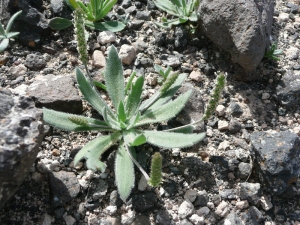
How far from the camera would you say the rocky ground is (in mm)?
2982

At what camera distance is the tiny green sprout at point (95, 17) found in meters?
3.89

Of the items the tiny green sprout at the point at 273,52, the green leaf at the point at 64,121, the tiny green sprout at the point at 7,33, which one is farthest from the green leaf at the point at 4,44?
the tiny green sprout at the point at 273,52

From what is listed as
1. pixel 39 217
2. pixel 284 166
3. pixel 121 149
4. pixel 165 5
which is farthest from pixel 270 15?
pixel 39 217

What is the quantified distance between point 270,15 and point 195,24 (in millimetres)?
736

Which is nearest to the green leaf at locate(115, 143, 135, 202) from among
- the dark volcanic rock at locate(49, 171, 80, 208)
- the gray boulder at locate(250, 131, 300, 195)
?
the dark volcanic rock at locate(49, 171, 80, 208)

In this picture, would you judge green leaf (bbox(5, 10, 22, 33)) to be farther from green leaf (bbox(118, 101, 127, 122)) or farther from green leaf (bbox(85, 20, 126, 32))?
green leaf (bbox(118, 101, 127, 122))

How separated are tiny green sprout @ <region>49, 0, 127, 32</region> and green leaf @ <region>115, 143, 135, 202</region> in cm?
141

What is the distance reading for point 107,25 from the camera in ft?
13.1

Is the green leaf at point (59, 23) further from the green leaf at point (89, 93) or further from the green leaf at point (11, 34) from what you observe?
the green leaf at point (89, 93)

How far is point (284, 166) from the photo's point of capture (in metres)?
3.05

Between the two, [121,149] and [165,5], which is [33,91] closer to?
[121,149]

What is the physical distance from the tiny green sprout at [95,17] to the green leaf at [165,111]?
1.08 metres

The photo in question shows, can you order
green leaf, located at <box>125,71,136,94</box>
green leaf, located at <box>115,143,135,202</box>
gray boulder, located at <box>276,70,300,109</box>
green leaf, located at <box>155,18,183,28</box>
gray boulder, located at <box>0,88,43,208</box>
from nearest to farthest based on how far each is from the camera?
gray boulder, located at <box>0,88,43,208</box> → green leaf, located at <box>115,143,135,202</box> → green leaf, located at <box>125,71,136,94</box> → gray boulder, located at <box>276,70,300,109</box> → green leaf, located at <box>155,18,183,28</box>

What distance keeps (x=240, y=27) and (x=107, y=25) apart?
1281 mm
